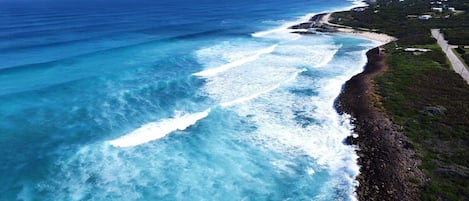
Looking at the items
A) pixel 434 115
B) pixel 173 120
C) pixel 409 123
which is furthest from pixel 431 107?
pixel 173 120

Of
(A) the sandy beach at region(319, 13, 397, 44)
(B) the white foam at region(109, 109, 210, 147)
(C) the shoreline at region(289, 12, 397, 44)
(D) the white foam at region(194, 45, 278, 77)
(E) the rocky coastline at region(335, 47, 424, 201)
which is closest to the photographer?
(E) the rocky coastline at region(335, 47, 424, 201)

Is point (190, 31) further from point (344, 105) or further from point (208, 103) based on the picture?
point (344, 105)

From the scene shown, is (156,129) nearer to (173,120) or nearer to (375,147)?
(173,120)

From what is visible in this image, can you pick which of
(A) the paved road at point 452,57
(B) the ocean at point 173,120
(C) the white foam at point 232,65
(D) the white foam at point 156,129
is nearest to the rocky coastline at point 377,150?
(B) the ocean at point 173,120

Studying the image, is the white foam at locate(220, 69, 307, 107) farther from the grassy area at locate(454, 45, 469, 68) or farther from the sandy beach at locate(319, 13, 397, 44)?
the sandy beach at locate(319, 13, 397, 44)

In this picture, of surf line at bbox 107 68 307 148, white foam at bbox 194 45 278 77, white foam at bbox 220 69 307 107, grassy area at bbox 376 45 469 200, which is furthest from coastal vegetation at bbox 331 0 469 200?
white foam at bbox 194 45 278 77

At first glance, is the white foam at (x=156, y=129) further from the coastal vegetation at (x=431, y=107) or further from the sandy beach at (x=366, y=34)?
the sandy beach at (x=366, y=34)

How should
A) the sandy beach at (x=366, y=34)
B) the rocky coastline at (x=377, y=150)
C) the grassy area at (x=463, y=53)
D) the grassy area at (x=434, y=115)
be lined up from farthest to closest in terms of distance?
the sandy beach at (x=366, y=34), the grassy area at (x=463, y=53), the grassy area at (x=434, y=115), the rocky coastline at (x=377, y=150)
